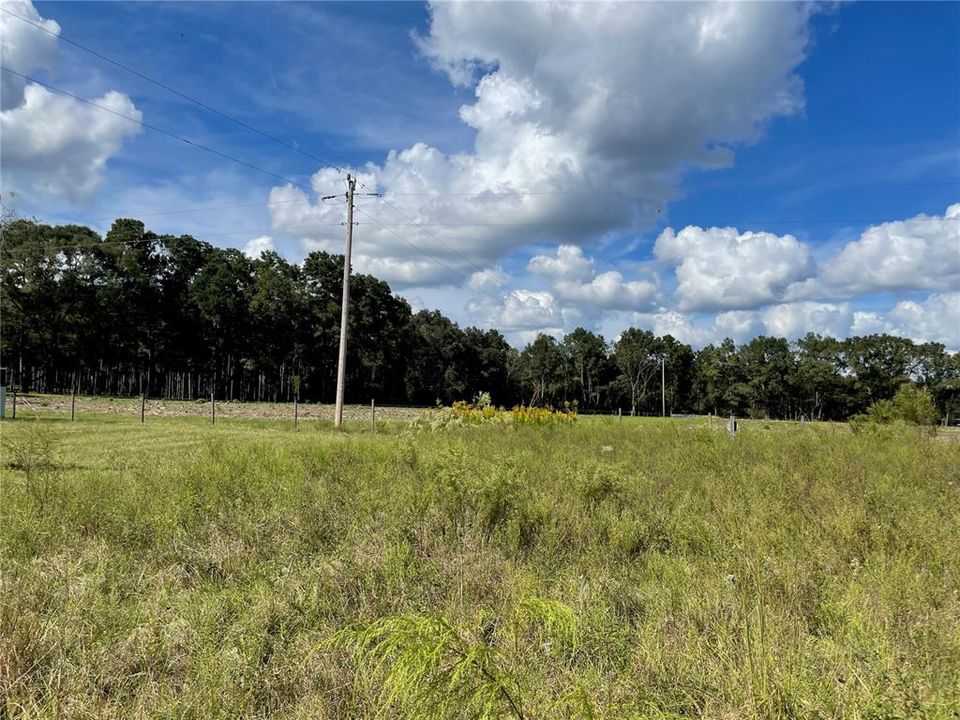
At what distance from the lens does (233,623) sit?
11.6ft

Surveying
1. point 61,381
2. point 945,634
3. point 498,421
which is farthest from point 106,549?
point 61,381

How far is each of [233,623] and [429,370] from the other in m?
82.4

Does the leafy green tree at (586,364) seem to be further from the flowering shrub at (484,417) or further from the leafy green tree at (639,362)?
the flowering shrub at (484,417)

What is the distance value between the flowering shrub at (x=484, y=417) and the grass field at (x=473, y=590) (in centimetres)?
949

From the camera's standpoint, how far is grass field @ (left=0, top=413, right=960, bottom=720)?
8.29 ft

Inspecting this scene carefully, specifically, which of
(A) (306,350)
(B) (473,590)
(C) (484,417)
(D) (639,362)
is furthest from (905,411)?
(D) (639,362)

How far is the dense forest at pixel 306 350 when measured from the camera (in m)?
51.8

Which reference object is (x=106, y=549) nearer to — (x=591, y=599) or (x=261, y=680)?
(x=261, y=680)

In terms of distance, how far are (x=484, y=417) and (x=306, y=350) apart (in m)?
55.3

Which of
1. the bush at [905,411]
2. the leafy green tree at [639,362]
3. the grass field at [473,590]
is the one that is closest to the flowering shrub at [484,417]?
the bush at [905,411]

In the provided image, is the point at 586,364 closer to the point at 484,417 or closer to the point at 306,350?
the point at 306,350

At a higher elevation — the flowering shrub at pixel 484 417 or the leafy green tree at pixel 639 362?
the leafy green tree at pixel 639 362

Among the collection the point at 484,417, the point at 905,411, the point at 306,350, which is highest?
the point at 306,350

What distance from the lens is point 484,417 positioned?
17938 mm
